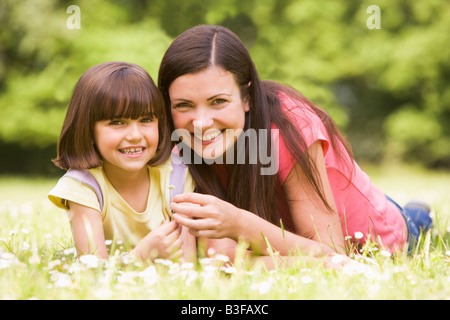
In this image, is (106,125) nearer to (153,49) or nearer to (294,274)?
(294,274)

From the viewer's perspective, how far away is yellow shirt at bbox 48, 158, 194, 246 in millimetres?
2494

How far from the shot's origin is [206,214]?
6.96 feet

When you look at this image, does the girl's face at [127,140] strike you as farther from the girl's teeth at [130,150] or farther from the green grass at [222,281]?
the green grass at [222,281]

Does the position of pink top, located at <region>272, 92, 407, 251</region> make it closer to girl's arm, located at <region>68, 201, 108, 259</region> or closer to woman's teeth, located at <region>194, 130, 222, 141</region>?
woman's teeth, located at <region>194, 130, 222, 141</region>

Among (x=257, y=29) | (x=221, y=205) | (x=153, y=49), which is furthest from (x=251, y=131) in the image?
(x=257, y=29)

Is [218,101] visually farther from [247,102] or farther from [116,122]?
[116,122]

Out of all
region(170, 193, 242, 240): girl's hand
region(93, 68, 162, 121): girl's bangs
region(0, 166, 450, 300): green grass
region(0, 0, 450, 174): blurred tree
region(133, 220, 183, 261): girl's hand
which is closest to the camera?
region(0, 166, 450, 300): green grass

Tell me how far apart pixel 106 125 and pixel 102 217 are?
444 mm

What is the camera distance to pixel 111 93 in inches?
92.2

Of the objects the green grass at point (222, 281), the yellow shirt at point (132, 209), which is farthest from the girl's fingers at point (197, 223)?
the yellow shirt at point (132, 209)

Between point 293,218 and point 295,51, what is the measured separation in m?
8.71

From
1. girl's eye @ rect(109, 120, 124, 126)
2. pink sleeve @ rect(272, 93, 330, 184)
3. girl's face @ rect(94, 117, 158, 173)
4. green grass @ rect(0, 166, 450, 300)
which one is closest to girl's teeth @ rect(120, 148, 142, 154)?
girl's face @ rect(94, 117, 158, 173)

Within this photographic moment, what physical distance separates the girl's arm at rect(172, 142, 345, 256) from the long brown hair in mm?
59

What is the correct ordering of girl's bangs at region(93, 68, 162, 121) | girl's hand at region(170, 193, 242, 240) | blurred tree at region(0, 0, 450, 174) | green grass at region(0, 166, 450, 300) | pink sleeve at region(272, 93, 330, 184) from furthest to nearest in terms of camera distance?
blurred tree at region(0, 0, 450, 174)
pink sleeve at region(272, 93, 330, 184)
girl's bangs at region(93, 68, 162, 121)
girl's hand at region(170, 193, 242, 240)
green grass at region(0, 166, 450, 300)
